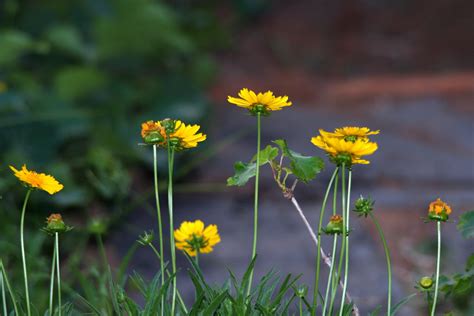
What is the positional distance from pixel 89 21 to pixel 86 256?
49.7 inches

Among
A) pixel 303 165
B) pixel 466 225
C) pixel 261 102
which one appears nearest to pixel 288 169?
pixel 303 165

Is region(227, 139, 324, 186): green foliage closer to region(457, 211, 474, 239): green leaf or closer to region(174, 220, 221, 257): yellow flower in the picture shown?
region(174, 220, 221, 257): yellow flower

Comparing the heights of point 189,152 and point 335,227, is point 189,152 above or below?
above

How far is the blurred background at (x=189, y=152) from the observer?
3066 millimetres

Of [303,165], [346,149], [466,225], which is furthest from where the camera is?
[466,225]

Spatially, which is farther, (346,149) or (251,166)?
(251,166)

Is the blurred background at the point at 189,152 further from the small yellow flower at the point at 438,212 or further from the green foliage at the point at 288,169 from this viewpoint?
the small yellow flower at the point at 438,212

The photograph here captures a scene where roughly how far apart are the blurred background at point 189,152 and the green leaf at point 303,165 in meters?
0.40

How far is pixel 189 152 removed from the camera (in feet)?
11.8

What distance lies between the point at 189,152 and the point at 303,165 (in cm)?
225

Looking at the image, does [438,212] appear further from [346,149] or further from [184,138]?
[184,138]

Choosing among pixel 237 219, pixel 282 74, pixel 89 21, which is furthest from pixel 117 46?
pixel 282 74

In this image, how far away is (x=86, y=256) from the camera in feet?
10.7

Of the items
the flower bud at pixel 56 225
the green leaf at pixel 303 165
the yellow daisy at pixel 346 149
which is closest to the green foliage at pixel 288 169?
the green leaf at pixel 303 165
